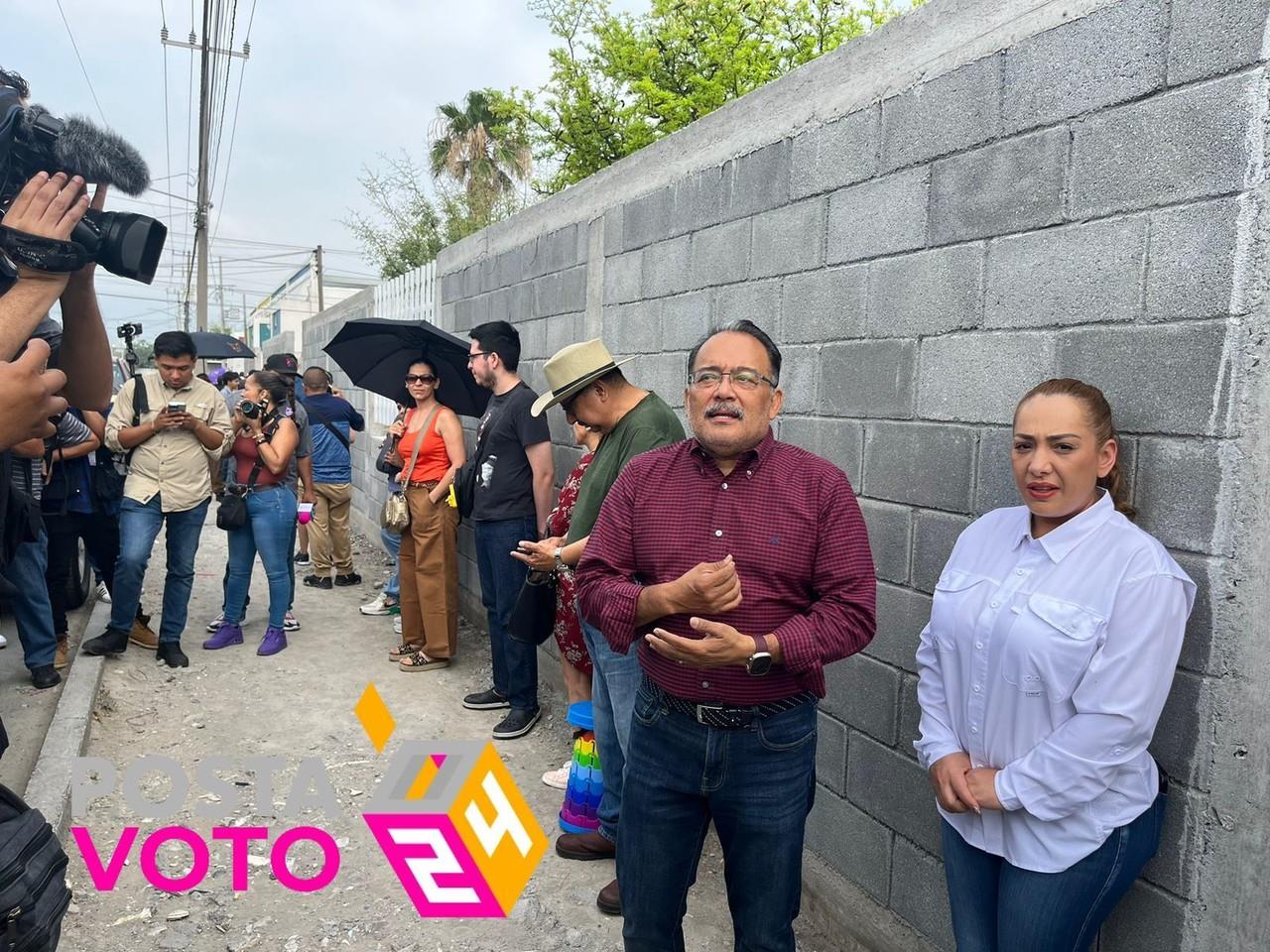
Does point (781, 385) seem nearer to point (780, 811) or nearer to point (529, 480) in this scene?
point (780, 811)

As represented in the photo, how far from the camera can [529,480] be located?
484cm

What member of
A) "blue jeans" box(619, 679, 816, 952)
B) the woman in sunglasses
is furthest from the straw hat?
the woman in sunglasses

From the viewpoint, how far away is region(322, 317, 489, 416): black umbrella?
5676mm

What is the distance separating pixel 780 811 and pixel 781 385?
1.63m

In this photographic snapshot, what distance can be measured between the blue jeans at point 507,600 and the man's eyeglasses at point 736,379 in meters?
2.67

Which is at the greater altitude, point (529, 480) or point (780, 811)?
point (529, 480)

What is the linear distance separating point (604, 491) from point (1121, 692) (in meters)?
1.85

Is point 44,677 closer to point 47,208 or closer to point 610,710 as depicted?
point 610,710

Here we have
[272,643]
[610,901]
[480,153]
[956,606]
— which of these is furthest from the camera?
[480,153]

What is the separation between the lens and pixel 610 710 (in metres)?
3.39

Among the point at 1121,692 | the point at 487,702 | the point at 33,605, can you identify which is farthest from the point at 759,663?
the point at 33,605

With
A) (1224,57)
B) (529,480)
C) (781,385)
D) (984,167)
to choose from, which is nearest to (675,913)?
(781,385)

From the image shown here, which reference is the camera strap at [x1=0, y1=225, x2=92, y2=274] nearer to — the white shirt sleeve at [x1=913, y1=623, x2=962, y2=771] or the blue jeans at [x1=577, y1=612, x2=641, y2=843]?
the blue jeans at [x1=577, y1=612, x2=641, y2=843]

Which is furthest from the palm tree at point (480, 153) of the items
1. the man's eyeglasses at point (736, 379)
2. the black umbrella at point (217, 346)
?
the man's eyeglasses at point (736, 379)
